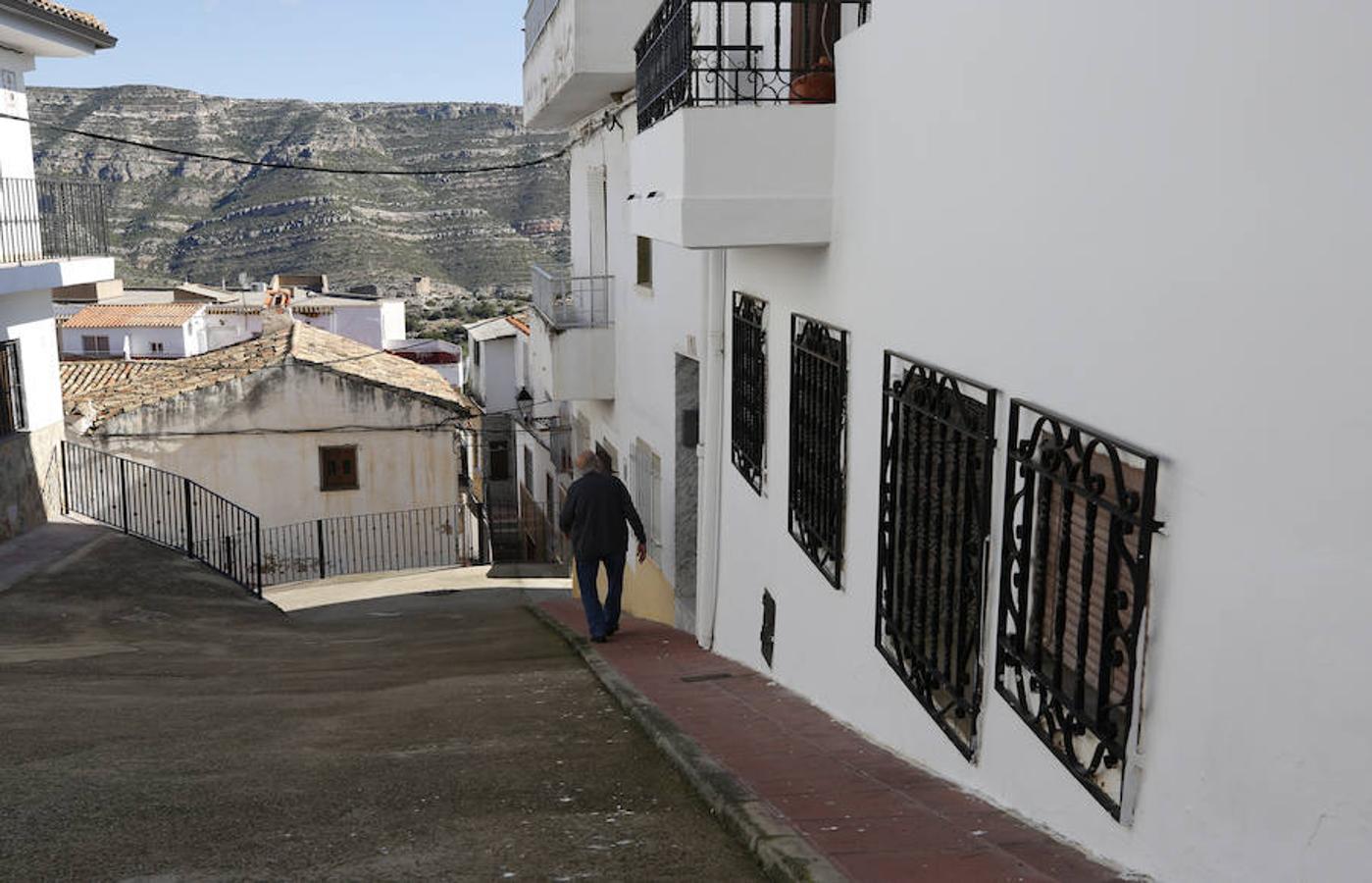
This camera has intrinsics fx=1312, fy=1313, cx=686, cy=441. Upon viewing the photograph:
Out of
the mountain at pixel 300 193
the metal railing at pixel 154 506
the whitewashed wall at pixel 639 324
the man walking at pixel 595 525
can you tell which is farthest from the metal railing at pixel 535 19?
the mountain at pixel 300 193

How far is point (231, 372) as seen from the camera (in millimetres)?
22188

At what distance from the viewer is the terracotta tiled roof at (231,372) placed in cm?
2181

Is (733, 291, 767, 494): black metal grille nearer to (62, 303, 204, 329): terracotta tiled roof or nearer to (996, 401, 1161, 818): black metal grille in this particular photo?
(996, 401, 1161, 818): black metal grille

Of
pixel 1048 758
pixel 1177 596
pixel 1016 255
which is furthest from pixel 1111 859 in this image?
pixel 1016 255

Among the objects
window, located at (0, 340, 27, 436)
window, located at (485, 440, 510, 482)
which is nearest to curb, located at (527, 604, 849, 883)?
window, located at (0, 340, 27, 436)

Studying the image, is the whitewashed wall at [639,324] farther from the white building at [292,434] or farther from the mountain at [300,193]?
the mountain at [300,193]

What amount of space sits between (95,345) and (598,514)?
1722 inches

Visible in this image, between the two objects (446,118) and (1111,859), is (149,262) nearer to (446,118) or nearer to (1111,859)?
(446,118)

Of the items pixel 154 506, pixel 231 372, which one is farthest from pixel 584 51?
pixel 231 372

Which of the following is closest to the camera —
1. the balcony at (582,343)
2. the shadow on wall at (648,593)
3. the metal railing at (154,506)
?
the shadow on wall at (648,593)

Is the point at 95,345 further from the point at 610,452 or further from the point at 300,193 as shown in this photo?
the point at 610,452

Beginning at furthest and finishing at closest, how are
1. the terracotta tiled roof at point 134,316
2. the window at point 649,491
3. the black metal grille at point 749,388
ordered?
the terracotta tiled roof at point 134,316 < the window at point 649,491 < the black metal grille at point 749,388

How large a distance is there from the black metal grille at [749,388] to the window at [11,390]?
31.1ft

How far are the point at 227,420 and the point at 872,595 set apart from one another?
17.9 meters
